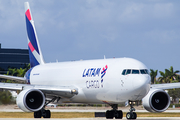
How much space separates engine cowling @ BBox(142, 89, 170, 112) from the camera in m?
27.1

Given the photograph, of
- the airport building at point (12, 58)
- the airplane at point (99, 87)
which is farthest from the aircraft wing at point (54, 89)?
the airport building at point (12, 58)

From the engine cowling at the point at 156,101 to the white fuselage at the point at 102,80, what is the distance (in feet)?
7.03

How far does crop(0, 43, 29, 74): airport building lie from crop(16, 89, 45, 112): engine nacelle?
307 ft

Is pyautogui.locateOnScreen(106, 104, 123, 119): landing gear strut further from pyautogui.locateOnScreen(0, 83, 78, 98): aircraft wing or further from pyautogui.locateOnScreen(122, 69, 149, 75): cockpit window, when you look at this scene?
pyautogui.locateOnScreen(122, 69, 149, 75): cockpit window

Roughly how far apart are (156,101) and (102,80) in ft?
13.8

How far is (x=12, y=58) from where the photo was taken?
12281 cm

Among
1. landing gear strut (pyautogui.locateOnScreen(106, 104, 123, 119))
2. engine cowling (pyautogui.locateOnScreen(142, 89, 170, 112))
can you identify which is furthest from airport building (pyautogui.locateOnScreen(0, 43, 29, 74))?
engine cowling (pyautogui.locateOnScreen(142, 89, 170, 112))

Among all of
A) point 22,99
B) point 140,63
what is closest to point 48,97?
point 22,99

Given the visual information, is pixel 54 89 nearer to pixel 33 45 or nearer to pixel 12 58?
pixel 33 45

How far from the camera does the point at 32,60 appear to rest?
126 ft

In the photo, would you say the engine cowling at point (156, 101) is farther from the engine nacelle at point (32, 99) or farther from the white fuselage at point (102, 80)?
the engine nacelle at point (32, 99)

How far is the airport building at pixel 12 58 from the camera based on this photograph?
12081 cm

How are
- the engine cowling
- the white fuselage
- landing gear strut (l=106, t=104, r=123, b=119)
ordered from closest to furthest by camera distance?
the white fuselage, the engine cowling, landing gear strut (l=106, t=104, r=123, b=119)

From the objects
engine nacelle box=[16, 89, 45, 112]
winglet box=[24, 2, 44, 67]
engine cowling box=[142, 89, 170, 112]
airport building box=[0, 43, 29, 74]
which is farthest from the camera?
airport building box=[0, 43, 29, 74]
